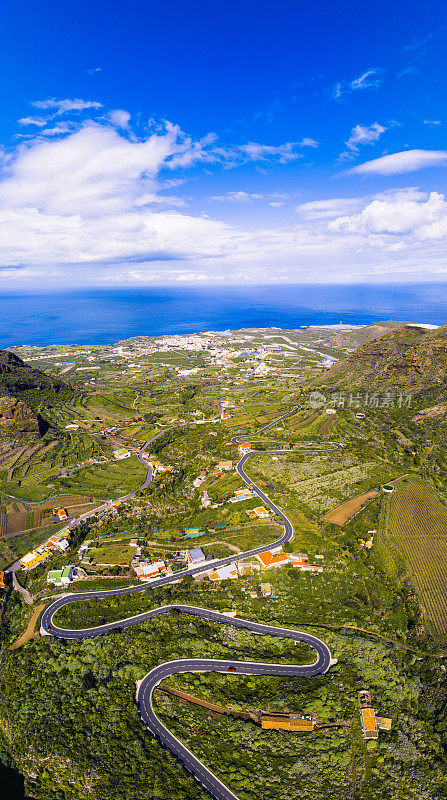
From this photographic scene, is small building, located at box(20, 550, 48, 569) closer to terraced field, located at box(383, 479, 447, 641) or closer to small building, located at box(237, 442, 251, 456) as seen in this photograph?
small building, located at box(237, 442, 251, 456)

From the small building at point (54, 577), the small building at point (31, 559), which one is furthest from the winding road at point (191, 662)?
the small building at point (31, 559)

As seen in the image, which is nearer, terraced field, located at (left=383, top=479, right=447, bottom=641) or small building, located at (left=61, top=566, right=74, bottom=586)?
terraced field, located at (left=383, top=479, right=447, bottom=641)

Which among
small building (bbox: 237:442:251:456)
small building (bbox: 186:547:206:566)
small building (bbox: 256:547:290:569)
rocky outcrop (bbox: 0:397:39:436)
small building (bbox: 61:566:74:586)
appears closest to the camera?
small building (bbox: 61:566:74:586)

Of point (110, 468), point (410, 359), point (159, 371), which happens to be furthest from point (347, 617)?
point (159, 371)

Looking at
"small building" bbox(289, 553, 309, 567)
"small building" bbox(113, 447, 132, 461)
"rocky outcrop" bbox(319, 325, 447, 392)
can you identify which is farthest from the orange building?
"rocky outcrop" bbox(319, 325, 447, 392)

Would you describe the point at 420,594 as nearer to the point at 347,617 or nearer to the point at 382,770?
the point at 347,617

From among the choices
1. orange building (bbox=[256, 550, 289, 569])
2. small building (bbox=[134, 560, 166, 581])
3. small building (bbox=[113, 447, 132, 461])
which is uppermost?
small building (bbox=[113, 447, 132, 461])

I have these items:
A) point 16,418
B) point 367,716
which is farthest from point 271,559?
point 16,418
